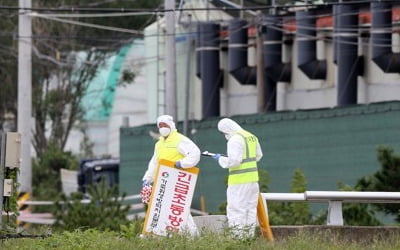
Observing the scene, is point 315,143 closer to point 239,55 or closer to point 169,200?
point 239,55

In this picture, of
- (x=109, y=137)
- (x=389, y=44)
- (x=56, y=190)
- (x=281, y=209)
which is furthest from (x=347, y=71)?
(x=109, y=137)

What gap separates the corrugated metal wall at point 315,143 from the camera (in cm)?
2603

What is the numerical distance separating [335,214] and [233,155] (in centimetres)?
168

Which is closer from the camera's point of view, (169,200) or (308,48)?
(169,200)

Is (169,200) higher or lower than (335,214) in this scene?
higher

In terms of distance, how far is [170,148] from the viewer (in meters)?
16.6

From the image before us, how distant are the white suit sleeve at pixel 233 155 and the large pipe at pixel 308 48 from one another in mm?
16901

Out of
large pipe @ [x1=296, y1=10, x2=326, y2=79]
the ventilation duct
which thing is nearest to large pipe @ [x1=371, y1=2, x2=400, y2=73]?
large pipe @ [x1=296, y1=10, x2=326, y2=79]

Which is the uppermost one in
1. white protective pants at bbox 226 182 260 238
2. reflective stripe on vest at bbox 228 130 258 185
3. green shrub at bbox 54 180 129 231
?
reflective stripe on vest at bbox 228 130 258 185

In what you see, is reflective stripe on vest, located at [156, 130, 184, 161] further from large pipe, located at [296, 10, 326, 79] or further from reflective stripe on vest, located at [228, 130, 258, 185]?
large pipe, located at [296, 10, 326, 79]

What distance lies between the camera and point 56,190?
138 feet

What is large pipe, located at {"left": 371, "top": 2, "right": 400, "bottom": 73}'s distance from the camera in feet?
97.1

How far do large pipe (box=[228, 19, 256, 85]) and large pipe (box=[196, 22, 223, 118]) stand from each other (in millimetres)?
873

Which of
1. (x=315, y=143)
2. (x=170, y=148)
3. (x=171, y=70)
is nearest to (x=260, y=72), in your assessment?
(x=171, y=70)
